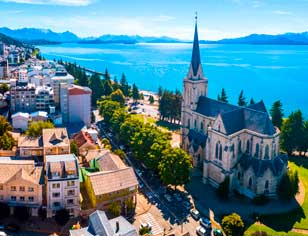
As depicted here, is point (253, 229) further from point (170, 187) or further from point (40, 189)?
point (40, 189)

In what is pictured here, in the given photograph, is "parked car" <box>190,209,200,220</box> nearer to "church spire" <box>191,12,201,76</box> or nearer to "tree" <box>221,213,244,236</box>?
"tree" <box>221,213,244,236</box>

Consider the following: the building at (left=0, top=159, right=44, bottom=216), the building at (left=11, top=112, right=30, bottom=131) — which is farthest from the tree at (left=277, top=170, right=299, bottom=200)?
the building at (left=11, top=112, right=30, bottom=131)

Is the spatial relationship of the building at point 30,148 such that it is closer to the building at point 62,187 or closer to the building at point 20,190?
the building at point 20,190

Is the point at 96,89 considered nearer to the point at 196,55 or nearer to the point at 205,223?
the point at 196,55

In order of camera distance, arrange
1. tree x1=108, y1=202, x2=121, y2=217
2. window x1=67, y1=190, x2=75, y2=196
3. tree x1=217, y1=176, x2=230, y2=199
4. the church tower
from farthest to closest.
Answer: the church tower < tree x1=217, y1=176, x2=230, y2=199 < window x1=67, y1=190, x2=75, y2=196 < tree x1=108, y1=202, x2=121, y2=217

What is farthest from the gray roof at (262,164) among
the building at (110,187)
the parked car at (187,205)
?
the building at (110,187)

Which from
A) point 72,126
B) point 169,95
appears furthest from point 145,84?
point 72,126
